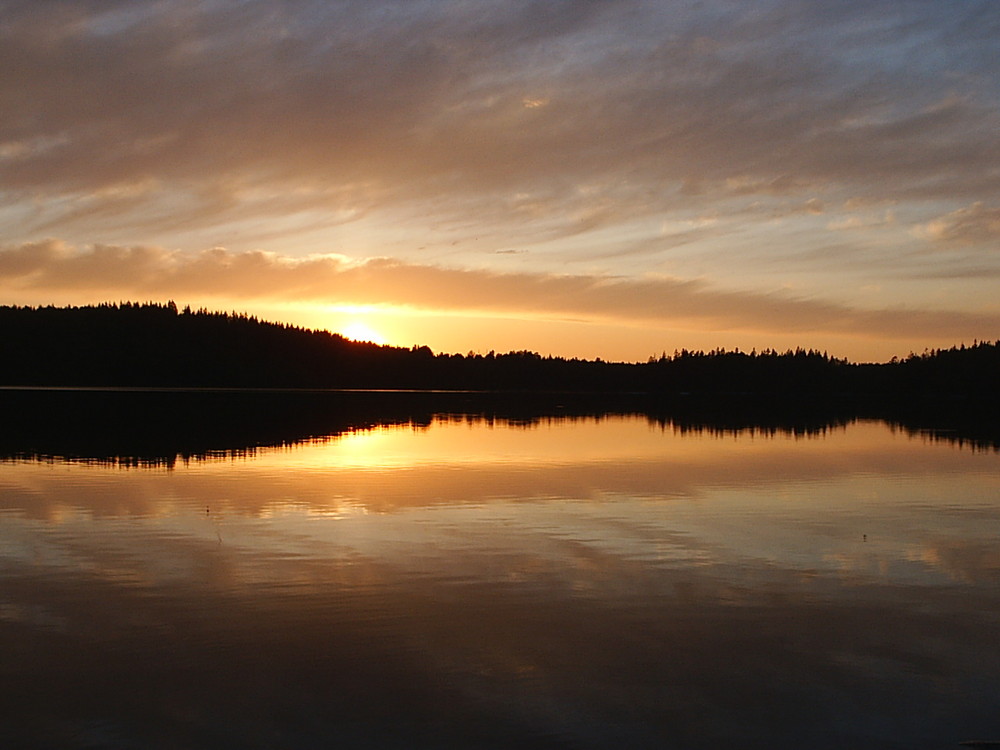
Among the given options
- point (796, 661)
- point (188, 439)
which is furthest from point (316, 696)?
point (188, 439)

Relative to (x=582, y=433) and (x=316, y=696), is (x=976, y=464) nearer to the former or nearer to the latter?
(x=582, y=433)

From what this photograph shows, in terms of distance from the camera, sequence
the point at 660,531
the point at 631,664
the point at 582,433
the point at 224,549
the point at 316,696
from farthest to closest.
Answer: the point at 582,433
the point at 660,531
the point at 224,549
the point at 631,664
the point at 316,696

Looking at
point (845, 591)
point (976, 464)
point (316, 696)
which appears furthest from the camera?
point (976, 464)

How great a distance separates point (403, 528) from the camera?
1961cm

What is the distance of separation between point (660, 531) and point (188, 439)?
2859 centimetres

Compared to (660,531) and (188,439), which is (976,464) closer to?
(660,531)

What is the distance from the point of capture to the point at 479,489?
2662 centimetres

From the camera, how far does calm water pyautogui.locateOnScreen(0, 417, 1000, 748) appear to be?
9180mm

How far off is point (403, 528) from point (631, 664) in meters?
9.45

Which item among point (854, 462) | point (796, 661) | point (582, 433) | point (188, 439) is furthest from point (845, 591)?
point (582, 433)

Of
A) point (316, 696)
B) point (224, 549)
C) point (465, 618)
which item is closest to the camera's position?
point (316, 696)

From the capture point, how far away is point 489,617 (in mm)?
12688

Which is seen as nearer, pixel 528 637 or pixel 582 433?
pixel 528 637

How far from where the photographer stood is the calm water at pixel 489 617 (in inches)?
361
